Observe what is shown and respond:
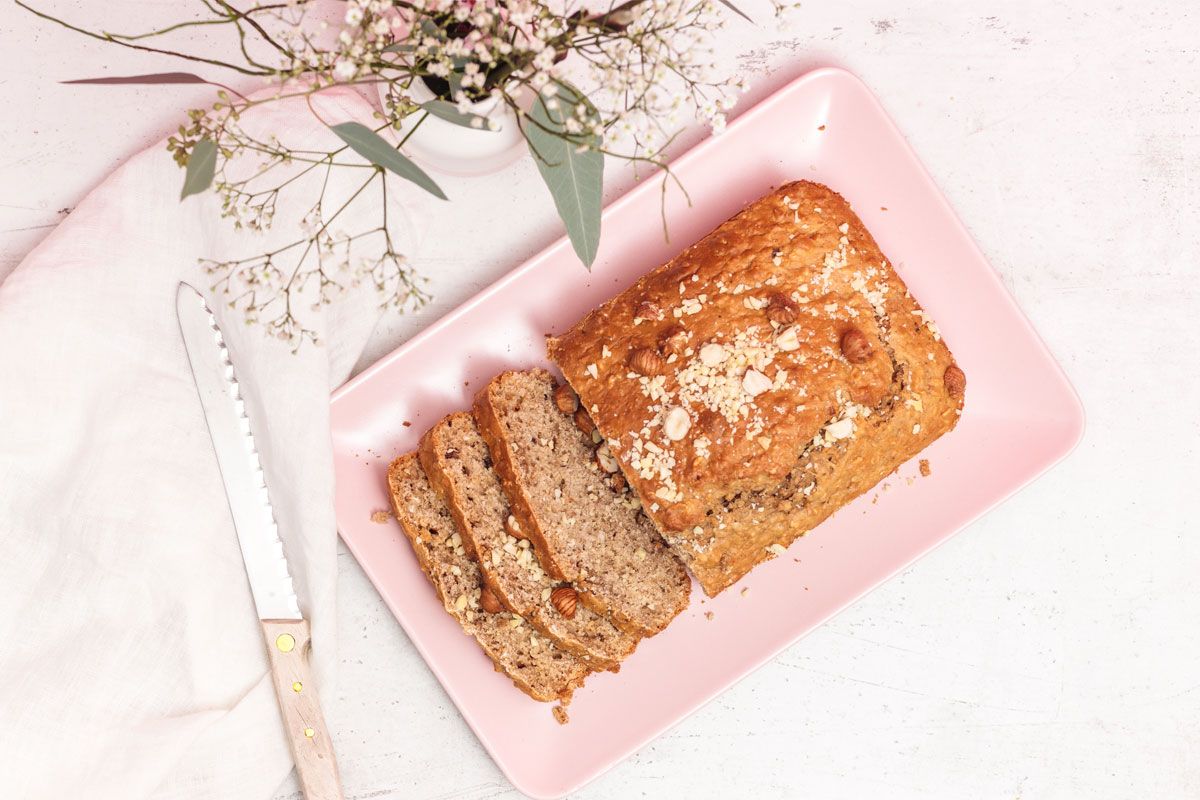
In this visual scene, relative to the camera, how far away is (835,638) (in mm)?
3029

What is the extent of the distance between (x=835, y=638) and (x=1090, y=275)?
142cm

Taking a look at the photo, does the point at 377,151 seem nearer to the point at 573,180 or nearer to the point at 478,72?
the point at 478,72

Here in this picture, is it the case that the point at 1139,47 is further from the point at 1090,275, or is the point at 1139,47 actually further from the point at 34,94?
the point at 34,94

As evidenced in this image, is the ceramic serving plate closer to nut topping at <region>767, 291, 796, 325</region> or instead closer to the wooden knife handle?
the wooden knife handle

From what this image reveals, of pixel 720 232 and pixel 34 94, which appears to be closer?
pixel 720 232

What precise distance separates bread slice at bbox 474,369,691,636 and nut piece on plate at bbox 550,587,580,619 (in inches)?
1.8

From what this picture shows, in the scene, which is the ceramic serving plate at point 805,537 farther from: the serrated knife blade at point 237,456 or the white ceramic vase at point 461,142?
the white ceramic vase at point 461,142

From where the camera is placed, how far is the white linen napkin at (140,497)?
2.56 meters

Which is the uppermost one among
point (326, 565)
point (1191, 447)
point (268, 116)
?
point (268, 116)

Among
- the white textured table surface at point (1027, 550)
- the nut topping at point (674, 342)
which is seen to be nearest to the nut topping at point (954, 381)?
the white textured table surface at point (1027, 550)

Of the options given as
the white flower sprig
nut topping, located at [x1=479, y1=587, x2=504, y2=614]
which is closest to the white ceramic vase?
the white flower sprig

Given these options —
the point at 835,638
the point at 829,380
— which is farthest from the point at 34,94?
the point at 835,638

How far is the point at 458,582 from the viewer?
8.89 feet

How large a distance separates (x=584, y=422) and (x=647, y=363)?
33 centimetres
